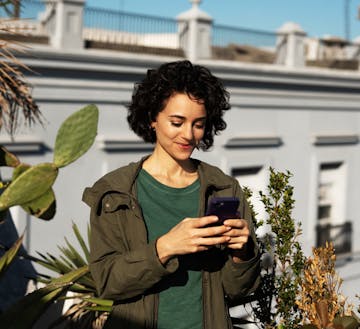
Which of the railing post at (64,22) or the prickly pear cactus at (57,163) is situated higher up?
the railing post at (64,22)

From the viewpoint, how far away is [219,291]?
2873 mm

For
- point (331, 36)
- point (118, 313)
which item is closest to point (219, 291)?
point (118, 313)

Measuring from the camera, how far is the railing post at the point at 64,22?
33.1 feet

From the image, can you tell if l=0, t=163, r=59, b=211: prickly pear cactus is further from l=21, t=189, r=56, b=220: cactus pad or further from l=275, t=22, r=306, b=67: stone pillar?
l=275, t=22, r=306, b=67: stone pillar

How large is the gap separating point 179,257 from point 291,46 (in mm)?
11493

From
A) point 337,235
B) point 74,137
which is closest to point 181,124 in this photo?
point 74,137

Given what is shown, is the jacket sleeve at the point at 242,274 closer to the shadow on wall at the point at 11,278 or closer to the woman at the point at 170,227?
the woman at the point at 170,227

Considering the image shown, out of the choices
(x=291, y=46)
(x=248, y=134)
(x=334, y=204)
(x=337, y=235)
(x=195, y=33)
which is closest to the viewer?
(x=195, y=33)

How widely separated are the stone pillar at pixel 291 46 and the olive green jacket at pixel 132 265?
11.1 m

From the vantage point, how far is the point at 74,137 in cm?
346

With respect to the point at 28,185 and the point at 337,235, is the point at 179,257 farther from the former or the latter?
the point at 337,235

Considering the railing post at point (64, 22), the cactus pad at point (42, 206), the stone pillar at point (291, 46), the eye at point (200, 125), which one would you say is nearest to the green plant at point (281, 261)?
the eye at point (200, 125)

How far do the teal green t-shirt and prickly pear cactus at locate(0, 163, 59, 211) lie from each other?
2.28ft

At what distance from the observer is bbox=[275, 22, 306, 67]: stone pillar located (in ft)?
45.1
